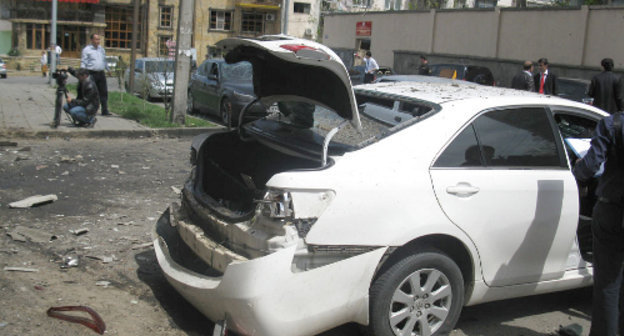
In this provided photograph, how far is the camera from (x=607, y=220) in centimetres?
397

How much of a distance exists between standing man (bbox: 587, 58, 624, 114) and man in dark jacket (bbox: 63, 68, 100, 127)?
9868 mm

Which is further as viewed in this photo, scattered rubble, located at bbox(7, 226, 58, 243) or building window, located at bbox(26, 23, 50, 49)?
building window, located at bbox(26, 23, 50, 49)

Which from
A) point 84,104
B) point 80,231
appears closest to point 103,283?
point 80,231

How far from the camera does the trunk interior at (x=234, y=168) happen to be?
447 centimetres

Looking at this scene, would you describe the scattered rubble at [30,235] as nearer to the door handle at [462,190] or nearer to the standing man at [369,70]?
the door handle at [462,190]

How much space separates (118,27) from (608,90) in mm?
49235

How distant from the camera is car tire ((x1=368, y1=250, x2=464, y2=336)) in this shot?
12.5 ft

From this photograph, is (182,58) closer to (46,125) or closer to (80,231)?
(46,125)

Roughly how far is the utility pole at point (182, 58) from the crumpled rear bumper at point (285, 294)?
9973 millimetres

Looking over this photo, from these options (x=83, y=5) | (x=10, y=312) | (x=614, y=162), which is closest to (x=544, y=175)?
(x=614, y=162)

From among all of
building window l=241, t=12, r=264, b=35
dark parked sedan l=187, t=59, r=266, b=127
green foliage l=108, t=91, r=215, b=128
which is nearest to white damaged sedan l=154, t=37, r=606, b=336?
green foliage l=108, t=91, r=215, b=128

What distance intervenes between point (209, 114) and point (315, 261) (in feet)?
45.4

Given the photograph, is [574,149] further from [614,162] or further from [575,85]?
[575,85]

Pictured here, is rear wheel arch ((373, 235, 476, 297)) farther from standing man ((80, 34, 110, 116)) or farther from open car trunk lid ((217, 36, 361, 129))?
standing man ((80, 34, 110, 116))
